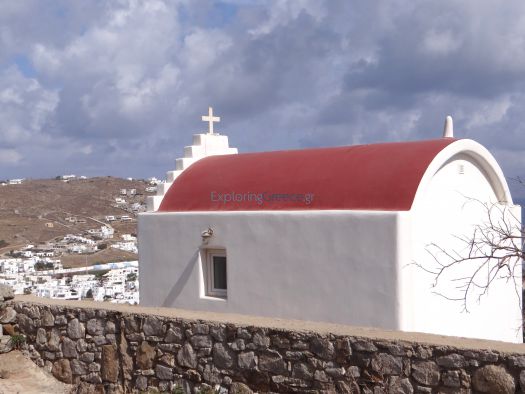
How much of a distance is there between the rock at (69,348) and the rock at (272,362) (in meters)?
2.58

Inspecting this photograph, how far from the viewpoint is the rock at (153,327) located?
6.90 meters

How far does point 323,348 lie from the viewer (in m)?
5.81

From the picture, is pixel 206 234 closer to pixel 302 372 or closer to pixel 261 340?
pixel 261 340

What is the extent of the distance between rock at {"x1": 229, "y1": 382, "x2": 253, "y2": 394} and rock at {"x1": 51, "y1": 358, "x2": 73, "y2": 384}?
2.33 meters

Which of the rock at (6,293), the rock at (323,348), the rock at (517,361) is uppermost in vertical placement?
the rock at (6,293)

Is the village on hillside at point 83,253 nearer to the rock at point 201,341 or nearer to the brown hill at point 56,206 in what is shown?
the brown hill at point 56,206

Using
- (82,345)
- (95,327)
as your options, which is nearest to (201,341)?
(95,327)

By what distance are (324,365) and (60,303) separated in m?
3.66

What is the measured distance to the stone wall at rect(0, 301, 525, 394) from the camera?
16.8 ft

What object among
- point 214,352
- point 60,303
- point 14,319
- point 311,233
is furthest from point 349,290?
point 14,319

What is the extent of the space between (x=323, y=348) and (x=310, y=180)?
4.21 m

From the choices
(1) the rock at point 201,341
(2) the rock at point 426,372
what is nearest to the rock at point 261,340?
(1) the rock at point 201,341

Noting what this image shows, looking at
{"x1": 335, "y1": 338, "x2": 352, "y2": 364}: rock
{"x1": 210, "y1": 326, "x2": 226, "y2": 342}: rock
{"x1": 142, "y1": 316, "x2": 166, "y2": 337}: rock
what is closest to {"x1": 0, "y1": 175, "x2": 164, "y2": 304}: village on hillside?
{"x1": 142, "y1": 316, "x2": 166, "y2": 337}: rock

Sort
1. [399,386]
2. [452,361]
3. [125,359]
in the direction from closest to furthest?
[452,361], [399,386], [125,359]
